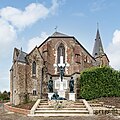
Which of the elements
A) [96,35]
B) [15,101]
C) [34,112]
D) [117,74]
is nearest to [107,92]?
[117,74]

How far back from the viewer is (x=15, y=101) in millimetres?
35969

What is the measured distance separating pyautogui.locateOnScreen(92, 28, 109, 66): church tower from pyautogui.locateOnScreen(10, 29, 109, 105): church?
8.94 m

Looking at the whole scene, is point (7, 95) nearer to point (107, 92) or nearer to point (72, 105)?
point (107, 92)

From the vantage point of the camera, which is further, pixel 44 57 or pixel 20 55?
pixel 44 57

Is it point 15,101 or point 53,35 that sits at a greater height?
point 53,35

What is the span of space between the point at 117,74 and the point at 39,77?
11.8 m

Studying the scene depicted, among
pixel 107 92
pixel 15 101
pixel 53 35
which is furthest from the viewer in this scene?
pixel 53 35

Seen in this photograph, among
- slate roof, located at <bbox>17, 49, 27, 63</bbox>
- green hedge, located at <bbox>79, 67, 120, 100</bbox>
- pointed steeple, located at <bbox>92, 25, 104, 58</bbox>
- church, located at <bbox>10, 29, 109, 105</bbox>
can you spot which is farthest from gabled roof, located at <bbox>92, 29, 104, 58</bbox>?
green hedge, located at <bbox>79, 67, 120, 100</bbox>

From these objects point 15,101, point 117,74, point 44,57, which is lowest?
point 15,101

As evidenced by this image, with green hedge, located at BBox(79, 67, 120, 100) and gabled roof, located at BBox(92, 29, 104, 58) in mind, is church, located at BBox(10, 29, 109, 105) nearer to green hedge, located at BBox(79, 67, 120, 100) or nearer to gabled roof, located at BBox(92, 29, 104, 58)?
green hedge, located at BBox(79, 67, 120, 100)

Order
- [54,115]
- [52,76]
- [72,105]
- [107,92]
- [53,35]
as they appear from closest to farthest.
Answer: [54,115], [72,105], [107,92], [52,76], [53,35]

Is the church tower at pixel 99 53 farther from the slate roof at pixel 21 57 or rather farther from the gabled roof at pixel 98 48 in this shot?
the slate roof at pixel 21 57

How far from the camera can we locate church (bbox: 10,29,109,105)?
117 ft

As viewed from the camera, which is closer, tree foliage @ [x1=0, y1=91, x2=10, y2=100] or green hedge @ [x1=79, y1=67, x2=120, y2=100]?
green hedge @ [x1=79, y1=67, x2=120, y2=100]
